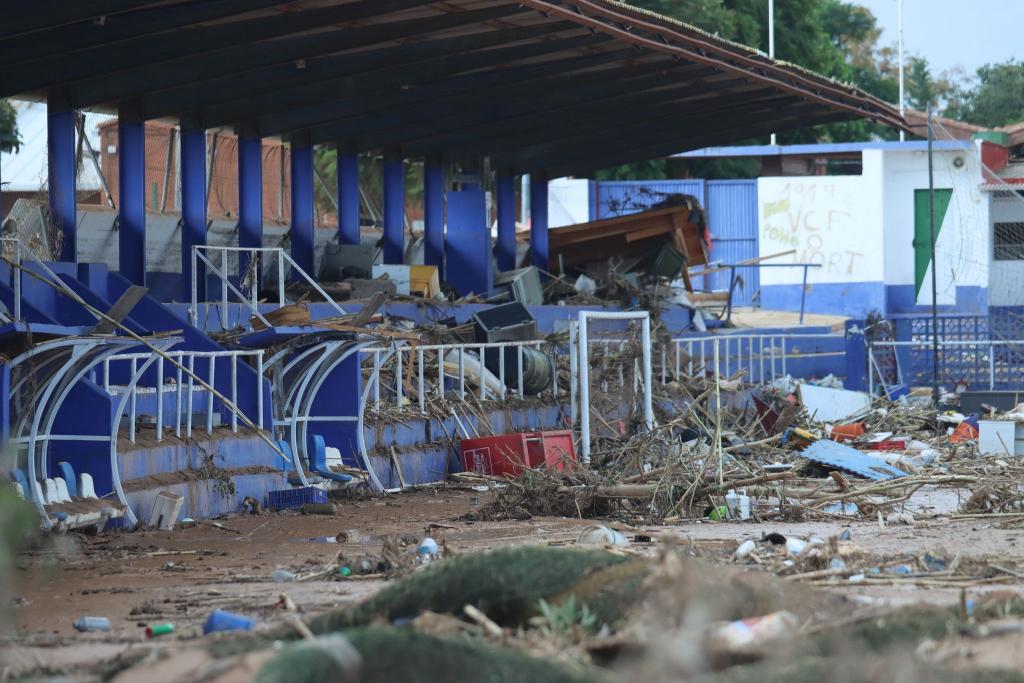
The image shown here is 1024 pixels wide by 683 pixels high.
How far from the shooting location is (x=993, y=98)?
72.2 meters

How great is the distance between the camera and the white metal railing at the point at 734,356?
90.2ft

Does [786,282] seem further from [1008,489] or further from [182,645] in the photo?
[182,645]

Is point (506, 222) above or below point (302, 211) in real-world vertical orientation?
below

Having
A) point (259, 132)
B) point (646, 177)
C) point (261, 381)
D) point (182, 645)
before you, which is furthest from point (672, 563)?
point (646, 177)

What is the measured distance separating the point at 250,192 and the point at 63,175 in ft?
17.5

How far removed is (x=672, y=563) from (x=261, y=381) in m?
9.73

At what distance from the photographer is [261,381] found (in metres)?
16.8

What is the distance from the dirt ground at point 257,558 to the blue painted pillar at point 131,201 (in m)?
6.49

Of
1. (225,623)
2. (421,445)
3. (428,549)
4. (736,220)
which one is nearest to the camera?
(225,623)

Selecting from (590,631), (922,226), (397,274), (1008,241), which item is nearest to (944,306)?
(922,226)

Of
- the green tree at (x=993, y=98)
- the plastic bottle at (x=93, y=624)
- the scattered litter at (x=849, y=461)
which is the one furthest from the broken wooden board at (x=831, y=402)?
the green tree at (x=993, y=98)

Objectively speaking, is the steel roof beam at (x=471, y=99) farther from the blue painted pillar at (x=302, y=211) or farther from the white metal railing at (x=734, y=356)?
the white metal railing at (x=734, y=356)

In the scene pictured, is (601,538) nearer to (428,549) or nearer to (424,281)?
(428,549)

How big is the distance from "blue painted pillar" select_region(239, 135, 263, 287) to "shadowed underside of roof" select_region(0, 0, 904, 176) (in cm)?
30
